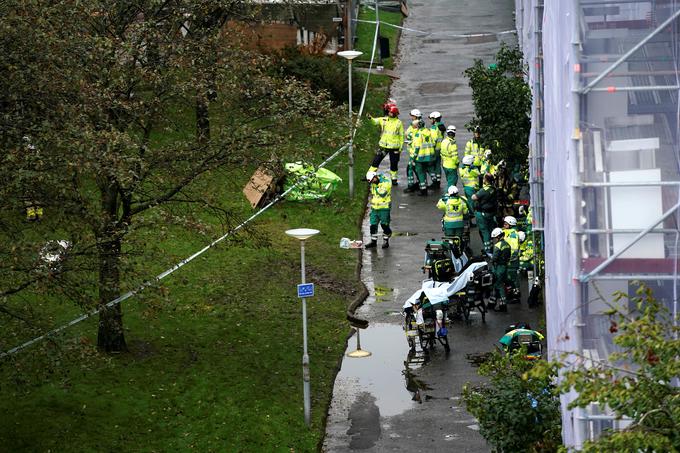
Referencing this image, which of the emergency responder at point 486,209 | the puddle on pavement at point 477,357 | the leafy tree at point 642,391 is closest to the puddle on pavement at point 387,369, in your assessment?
the puddle on pavement at point 477,357

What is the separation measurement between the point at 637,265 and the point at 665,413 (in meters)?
3.11

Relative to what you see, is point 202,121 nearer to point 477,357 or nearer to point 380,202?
point 380,202

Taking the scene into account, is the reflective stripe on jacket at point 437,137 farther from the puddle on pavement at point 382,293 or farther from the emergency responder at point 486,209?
the puddle on pavement at point 382,293

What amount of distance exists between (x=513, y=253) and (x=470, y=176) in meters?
5.06

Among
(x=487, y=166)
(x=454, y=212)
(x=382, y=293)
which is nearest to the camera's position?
(x=382, y=293)

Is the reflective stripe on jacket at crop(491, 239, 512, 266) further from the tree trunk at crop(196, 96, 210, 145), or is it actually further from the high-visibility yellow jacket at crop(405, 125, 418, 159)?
the high-visibility yellow jacket at crop(405, 125, 418, 159)

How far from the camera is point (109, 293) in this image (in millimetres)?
20562

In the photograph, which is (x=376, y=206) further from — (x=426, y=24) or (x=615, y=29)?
(x=426, y=24)

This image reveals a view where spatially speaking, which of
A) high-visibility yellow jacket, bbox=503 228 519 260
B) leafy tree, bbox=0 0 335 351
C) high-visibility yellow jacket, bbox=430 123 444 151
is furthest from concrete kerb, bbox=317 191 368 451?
high-visibility yellow jacket, bbox=430 123 444 151

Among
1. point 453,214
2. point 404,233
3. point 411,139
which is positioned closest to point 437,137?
point 411,139

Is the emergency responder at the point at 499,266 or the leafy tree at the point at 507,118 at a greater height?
the leafy tree at the point at 507,118

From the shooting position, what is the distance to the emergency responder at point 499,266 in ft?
81.7

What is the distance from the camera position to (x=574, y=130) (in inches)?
585

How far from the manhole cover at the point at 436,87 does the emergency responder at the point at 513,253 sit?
15.3 meters
